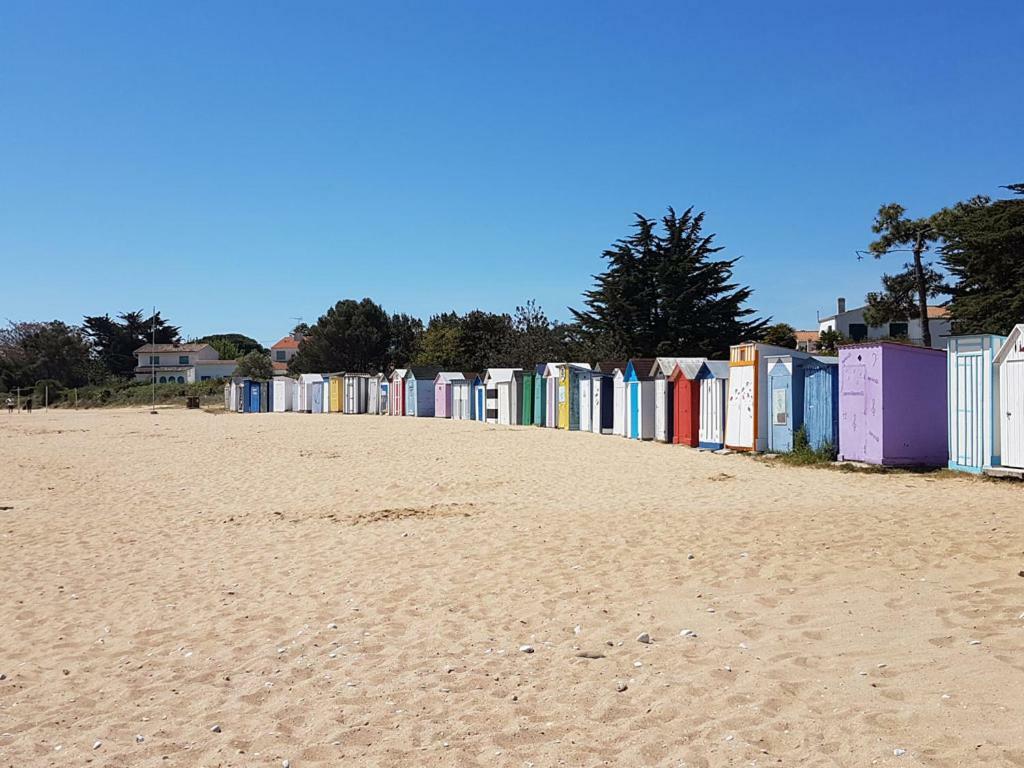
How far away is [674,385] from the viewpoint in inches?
870

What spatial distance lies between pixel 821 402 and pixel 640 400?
7309 mm

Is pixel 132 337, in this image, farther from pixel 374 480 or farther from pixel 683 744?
pixel 683 744

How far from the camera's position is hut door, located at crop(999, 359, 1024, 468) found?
39.9 feet

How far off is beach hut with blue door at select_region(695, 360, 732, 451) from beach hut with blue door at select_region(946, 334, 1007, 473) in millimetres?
6366

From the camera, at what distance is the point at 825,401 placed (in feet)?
53.8

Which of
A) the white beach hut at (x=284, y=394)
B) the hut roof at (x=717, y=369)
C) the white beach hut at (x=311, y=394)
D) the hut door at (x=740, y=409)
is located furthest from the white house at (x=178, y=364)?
the hut door at (x=740, y=409)

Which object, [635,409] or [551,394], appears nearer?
[635,409]

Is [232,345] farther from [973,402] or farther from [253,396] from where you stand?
[973,402]

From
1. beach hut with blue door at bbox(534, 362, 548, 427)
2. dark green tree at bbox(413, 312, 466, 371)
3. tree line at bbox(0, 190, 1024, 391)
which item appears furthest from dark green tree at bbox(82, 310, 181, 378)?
beach hut with blue door at bbox(534, 362, 548, 427)

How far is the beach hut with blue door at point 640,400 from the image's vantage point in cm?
2341

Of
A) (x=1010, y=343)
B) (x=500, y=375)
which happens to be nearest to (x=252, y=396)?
(x=500, y=375)

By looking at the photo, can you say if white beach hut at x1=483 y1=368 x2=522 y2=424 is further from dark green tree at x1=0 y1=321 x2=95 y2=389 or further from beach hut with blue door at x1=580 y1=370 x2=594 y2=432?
dark green tree at x1=0 y1=321 x2=95 y2=389

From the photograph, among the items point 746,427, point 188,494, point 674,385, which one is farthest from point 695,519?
point 674,385

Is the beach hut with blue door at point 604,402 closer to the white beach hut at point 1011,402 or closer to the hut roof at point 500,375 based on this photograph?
the hut roof at point 500,375
